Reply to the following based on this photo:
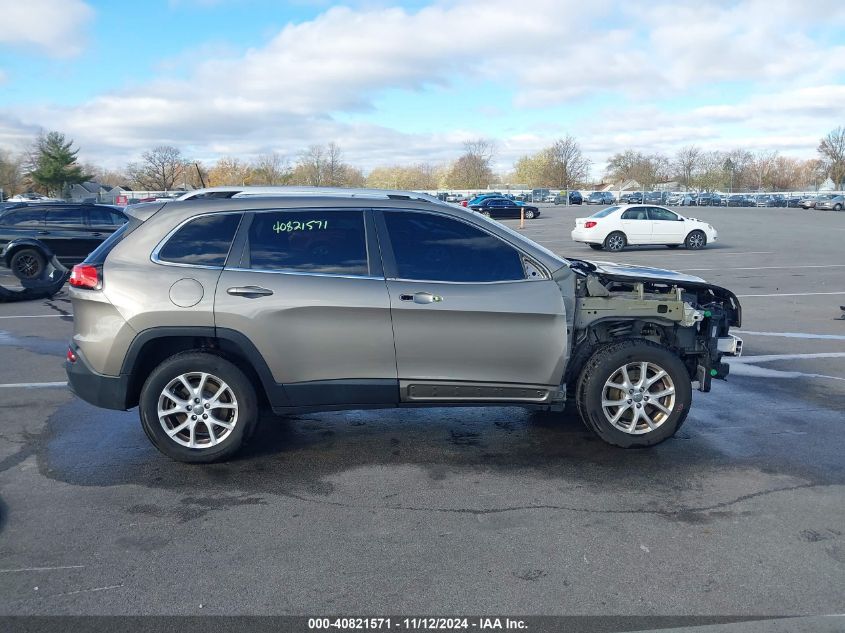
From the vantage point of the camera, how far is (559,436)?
554 cm

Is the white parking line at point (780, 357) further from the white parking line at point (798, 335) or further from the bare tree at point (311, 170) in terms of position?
the bare tree at point (311, 170)

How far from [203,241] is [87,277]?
0.82m

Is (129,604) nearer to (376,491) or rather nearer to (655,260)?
(376,491)

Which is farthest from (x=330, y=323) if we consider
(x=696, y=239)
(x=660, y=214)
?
(x=696, y=239)

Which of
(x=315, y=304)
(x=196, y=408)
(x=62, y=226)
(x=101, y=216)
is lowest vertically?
(x=196, y=408)

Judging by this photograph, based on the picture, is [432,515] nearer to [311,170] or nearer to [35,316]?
[35,316]

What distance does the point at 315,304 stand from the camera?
477 cm

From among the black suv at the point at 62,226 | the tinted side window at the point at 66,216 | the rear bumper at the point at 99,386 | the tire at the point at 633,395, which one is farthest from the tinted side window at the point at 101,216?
the tire at the point at 633,395

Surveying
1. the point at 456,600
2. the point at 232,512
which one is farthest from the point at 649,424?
the point at 232,512

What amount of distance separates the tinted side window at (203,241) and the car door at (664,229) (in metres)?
21.6

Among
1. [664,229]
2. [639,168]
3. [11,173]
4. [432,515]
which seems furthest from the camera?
[639,168]

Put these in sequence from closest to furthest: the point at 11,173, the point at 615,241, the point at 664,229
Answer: the point at 615,241 < the point at 664,229 < the point at 11,173

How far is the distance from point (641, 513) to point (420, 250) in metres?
2.22

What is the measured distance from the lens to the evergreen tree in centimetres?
7306
